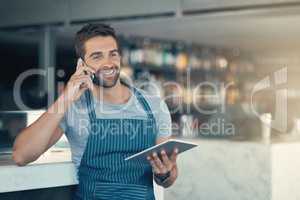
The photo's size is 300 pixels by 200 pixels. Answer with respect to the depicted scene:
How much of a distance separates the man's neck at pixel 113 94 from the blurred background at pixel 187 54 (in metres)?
1.31

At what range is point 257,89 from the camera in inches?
174

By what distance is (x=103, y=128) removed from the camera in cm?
138

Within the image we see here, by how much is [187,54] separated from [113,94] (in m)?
2.78

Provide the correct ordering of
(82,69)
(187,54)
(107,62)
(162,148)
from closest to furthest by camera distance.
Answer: (162,148) < (82,69) < (107,62) < (187,54)

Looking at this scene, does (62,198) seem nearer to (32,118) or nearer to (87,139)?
(87,139)

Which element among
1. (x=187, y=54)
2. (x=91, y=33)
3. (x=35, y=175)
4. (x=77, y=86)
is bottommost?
(x=35, y=175)

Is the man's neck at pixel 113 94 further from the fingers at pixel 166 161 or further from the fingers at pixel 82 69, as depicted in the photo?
the fingers at pixel 166 161

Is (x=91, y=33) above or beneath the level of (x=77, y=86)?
above

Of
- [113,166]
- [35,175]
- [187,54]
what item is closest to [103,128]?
[113,166]

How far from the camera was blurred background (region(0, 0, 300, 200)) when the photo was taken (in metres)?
3.22

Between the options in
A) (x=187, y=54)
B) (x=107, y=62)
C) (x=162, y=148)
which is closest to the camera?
(x=162, y=148)

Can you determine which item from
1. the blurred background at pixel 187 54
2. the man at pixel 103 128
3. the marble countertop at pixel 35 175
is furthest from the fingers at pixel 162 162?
the blurred background at pixel 187 54

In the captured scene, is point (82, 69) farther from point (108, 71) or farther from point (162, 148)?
point (162, 148)

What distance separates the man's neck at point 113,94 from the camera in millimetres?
1469
